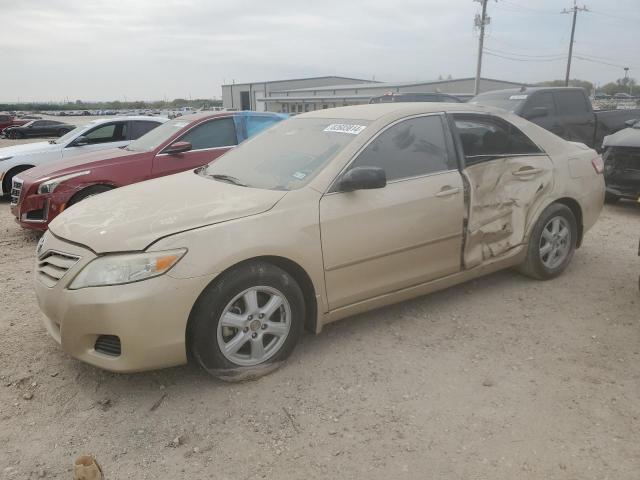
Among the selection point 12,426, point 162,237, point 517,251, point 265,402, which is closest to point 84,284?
point 162,237

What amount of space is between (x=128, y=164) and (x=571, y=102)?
27.9ft

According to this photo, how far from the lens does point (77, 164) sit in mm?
6598

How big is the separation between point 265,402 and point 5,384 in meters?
1.61

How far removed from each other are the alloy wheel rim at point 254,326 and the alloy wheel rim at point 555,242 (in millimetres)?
2569

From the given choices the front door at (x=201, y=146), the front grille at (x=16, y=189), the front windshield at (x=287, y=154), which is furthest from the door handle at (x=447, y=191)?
the front grille at (x=16, y=189)

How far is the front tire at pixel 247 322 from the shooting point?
9.77 ft

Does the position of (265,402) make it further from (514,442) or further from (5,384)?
(5,384)

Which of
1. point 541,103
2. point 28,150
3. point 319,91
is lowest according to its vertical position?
point 28,150

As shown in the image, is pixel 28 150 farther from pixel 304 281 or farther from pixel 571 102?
pixel 571 102

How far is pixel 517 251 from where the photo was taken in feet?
14.6

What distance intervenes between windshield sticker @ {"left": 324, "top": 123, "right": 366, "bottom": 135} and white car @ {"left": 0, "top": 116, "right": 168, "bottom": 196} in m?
5.81

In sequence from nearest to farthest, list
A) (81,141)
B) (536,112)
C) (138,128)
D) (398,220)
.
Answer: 1. (398,220)
2. (81,141)
3. (138,128)
4. (536,112)

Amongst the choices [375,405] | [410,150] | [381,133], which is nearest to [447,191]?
[410,150]

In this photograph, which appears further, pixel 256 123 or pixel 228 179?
pixel 256 123
